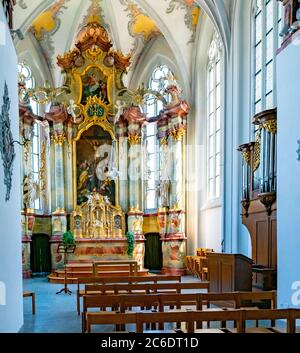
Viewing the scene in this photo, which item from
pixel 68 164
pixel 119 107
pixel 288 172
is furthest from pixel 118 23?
pixel 288 172

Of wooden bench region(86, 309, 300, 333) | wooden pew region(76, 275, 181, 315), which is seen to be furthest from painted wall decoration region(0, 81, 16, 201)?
wooden pew region(76, 275, 181, 315)

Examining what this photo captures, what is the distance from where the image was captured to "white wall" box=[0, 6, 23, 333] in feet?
17.1

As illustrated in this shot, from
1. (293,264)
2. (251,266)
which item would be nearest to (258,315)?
(293,264)

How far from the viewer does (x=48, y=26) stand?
17.3 meters

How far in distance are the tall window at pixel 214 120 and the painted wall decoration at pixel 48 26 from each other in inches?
239

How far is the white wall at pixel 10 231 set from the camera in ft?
17.1

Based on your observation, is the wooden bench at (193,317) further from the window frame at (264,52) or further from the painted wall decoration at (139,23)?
the painted wall decoration at (139,23)

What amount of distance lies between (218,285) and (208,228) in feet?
20.9

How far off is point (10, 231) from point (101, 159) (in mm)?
11308

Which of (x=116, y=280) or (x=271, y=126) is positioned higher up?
(x=271, y=126)

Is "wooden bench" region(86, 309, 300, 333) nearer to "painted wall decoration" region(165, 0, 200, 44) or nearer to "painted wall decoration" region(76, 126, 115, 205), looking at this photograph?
"painted wall decoration" region(76, 126, 115, 205)

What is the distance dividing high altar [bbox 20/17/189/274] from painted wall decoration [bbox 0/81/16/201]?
10002 millimetres

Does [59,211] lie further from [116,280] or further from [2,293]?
[2,293]

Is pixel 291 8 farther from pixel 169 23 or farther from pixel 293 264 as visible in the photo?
pixel 169 23
